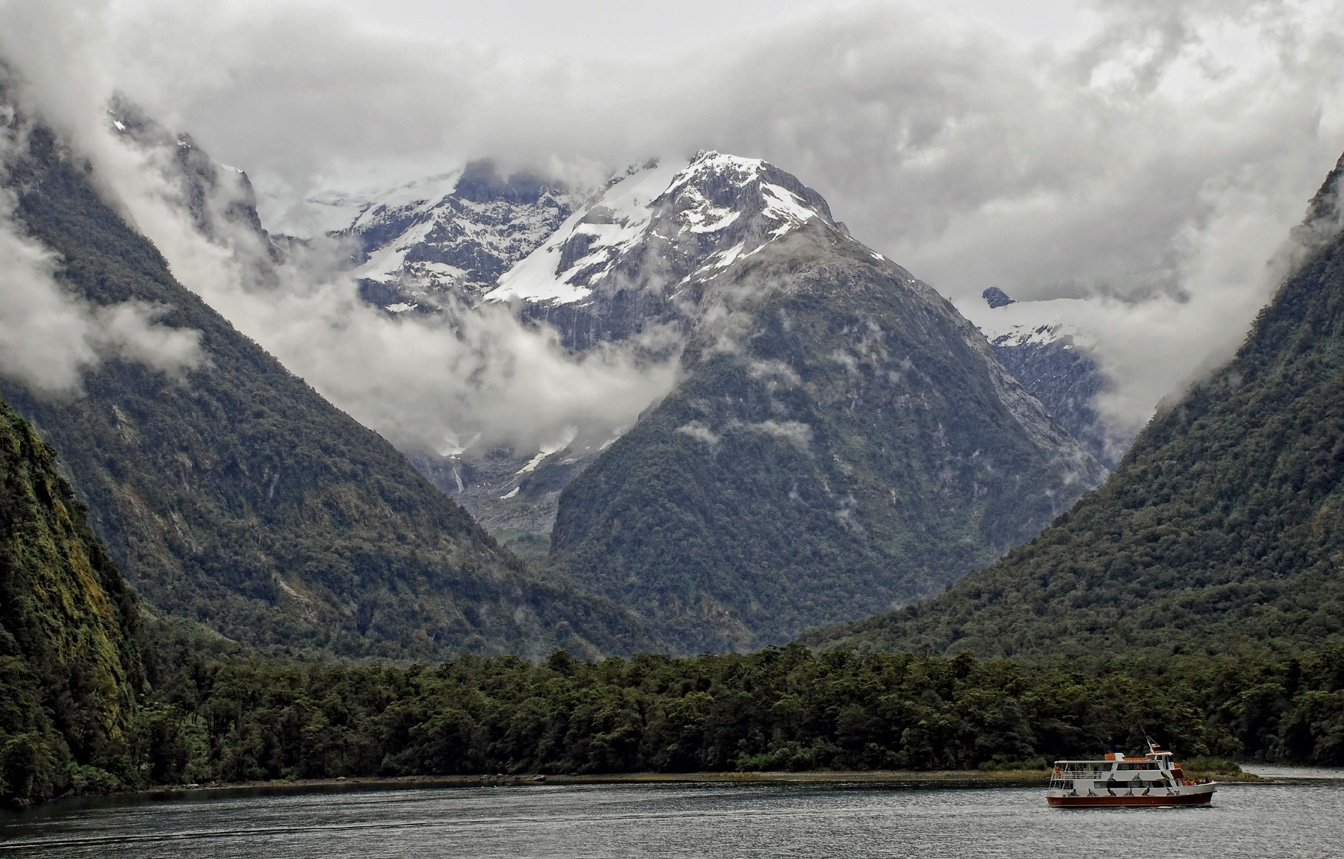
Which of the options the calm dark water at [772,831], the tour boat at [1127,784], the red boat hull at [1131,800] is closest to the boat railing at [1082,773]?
the tour boat at [1127,784]

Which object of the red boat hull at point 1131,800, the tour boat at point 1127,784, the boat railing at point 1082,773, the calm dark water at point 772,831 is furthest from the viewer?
the boat railing at point 1082,773

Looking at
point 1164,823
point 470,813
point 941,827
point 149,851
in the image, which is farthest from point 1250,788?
point 149,851

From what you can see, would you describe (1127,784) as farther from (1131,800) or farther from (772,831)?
(772,831)

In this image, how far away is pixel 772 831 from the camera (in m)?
165

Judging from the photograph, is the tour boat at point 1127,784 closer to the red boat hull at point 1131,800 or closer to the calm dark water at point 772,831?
the red boat hull at point 1131,800

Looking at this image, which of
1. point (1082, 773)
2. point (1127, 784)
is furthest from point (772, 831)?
point (1127, 784)

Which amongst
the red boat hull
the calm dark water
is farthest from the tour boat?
the calm dark water

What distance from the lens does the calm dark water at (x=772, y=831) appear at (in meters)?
147

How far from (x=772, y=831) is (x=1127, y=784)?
161ft

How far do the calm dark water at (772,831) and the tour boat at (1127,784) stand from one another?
283cm

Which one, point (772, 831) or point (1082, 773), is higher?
point (1082, 773)

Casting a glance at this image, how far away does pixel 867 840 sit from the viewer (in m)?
154

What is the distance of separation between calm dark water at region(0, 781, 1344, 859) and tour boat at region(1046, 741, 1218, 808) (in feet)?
9.28

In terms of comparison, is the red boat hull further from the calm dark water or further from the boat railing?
the boat railing
